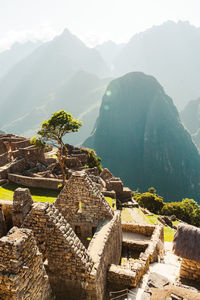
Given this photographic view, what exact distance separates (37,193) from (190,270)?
18.3 meters

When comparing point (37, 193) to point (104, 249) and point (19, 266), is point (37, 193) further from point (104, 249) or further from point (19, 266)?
point (19, 266)

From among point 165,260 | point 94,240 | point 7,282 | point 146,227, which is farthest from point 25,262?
point 146,227

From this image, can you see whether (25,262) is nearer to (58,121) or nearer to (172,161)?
(58,121)

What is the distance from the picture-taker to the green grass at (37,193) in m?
20.6

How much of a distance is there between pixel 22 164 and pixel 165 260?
2444cm

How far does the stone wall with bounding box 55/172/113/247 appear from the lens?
916cm

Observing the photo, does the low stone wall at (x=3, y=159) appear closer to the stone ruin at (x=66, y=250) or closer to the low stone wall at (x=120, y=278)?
the stone ruin at (x=66, y=250)

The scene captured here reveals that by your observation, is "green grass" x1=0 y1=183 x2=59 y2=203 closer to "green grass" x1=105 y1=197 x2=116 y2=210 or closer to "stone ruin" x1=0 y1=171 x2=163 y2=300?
"green grass" x1=105 y1=197 x2=116 y2=210

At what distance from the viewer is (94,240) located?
803 centimetres

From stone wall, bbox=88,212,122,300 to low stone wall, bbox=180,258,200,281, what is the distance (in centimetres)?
332

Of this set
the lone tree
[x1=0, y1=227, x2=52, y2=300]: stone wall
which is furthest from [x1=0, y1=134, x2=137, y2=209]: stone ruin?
[x1=0, y1=227, x2=52, y2=300]: stone wall

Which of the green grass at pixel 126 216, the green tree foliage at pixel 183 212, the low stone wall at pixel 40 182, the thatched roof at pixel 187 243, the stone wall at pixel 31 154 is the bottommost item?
the green tree foliage at pixel 183 212

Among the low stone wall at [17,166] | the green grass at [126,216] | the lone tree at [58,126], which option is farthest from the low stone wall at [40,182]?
the green grass at [126,216]

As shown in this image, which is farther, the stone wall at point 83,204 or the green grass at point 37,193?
the green grass at point 37,193
